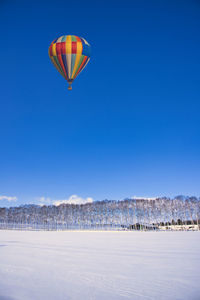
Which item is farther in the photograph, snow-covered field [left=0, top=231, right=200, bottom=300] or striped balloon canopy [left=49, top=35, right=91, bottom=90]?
striped balloon canopy [left=49, top=35, right=91, bottom=90]

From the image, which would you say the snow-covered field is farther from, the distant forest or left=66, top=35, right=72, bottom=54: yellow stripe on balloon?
the distant forest

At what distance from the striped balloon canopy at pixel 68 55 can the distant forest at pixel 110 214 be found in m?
46.9

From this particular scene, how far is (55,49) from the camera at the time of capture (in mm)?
24547

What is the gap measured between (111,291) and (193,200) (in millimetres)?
72006

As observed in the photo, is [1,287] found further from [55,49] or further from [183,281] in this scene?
[55,49]

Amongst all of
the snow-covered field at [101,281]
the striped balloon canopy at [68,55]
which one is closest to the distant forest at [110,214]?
the striped balloon canopy at [68,55]

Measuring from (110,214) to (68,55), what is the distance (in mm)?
70282

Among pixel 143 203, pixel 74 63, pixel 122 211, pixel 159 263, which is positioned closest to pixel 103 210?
pixel 122 211

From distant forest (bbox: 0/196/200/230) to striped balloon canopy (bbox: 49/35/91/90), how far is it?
4689cm

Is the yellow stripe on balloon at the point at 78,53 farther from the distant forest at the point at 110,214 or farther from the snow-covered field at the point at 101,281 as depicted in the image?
the distant forest at the point at 110,214

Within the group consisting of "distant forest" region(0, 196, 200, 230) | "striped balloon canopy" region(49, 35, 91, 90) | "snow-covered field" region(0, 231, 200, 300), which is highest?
"striped balloon canopy" region(49, 35, 91, 90)

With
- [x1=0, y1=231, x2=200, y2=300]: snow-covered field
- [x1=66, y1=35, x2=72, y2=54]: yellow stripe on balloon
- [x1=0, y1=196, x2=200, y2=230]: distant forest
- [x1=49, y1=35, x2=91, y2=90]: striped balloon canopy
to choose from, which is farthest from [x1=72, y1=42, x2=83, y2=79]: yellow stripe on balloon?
[x1=0, y1=196, x2=200, y2=230]: distant forest

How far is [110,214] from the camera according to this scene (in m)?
84.3

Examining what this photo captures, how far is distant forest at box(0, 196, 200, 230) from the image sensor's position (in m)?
68.4
